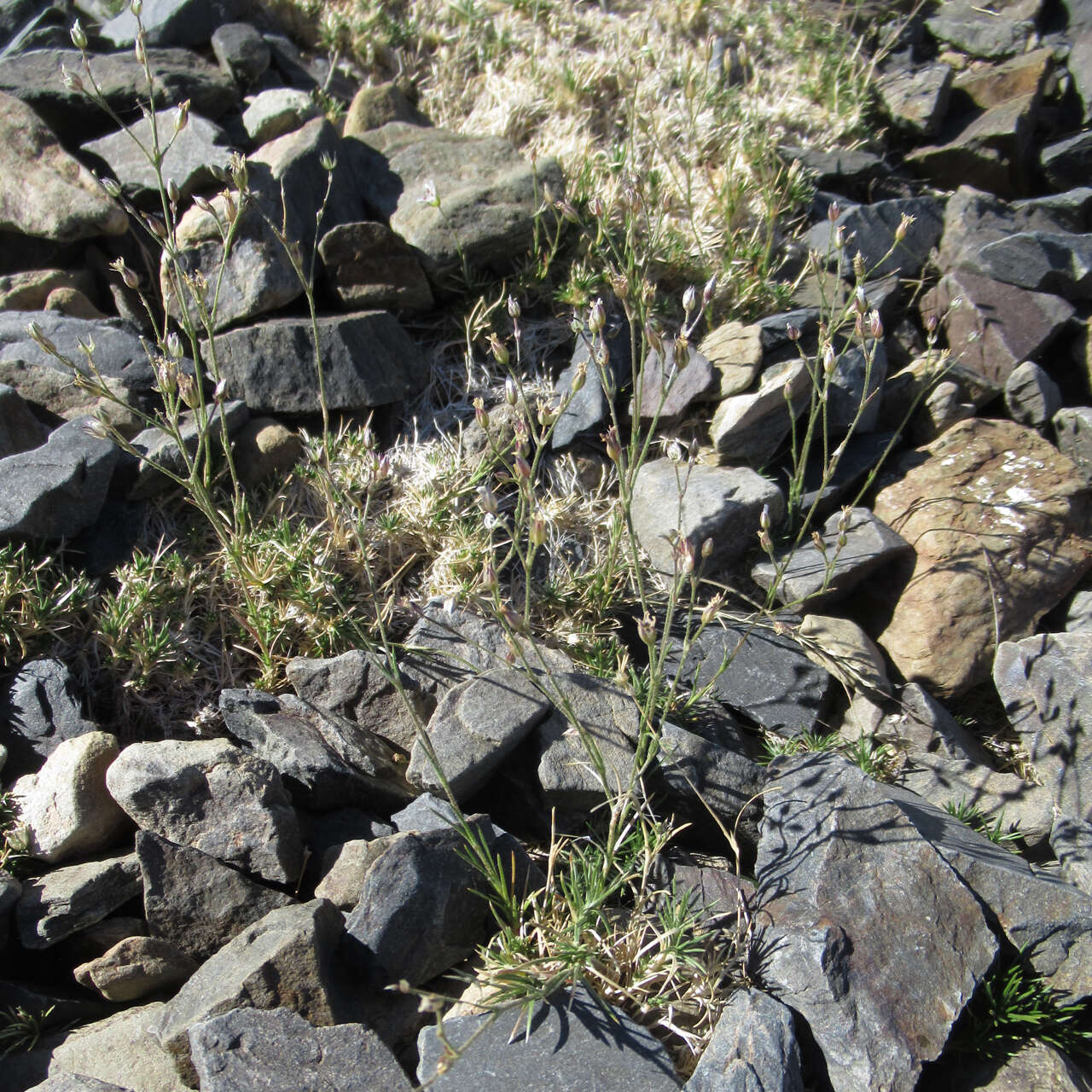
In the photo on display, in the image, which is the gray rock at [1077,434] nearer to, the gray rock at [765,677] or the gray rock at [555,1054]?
the gray rock at [765,677]

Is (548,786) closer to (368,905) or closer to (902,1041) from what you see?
(368,905)

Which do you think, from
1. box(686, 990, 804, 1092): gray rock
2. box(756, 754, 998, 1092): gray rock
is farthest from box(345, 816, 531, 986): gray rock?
box(756, 754, 998, 1092): gray rock

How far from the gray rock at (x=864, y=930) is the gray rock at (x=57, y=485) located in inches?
98.3

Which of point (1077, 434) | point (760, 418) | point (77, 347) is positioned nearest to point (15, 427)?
point (77, 347)

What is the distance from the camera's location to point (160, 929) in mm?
2604

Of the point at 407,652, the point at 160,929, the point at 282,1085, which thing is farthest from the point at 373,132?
the point at 282,1085

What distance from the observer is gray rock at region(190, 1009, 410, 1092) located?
7.03 ft

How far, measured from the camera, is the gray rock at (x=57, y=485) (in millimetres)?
3225

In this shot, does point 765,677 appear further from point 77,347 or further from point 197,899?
point 77,347

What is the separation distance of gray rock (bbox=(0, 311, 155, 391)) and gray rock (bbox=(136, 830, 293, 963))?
1947 millimetres

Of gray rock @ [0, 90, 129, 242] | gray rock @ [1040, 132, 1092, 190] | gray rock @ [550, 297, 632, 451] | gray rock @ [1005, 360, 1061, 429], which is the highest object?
gray rock @ [0, 90, 129, 242]

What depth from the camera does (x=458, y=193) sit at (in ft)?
14.3

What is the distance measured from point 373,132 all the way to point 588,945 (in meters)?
3.88

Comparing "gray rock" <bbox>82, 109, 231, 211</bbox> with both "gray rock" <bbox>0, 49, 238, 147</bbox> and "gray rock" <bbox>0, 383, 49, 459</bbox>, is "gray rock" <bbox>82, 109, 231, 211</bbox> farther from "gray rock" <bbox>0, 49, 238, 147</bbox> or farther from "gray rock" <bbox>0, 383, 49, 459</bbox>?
"gray rock" <bbox>0, 383, 49, 459</bbox>
